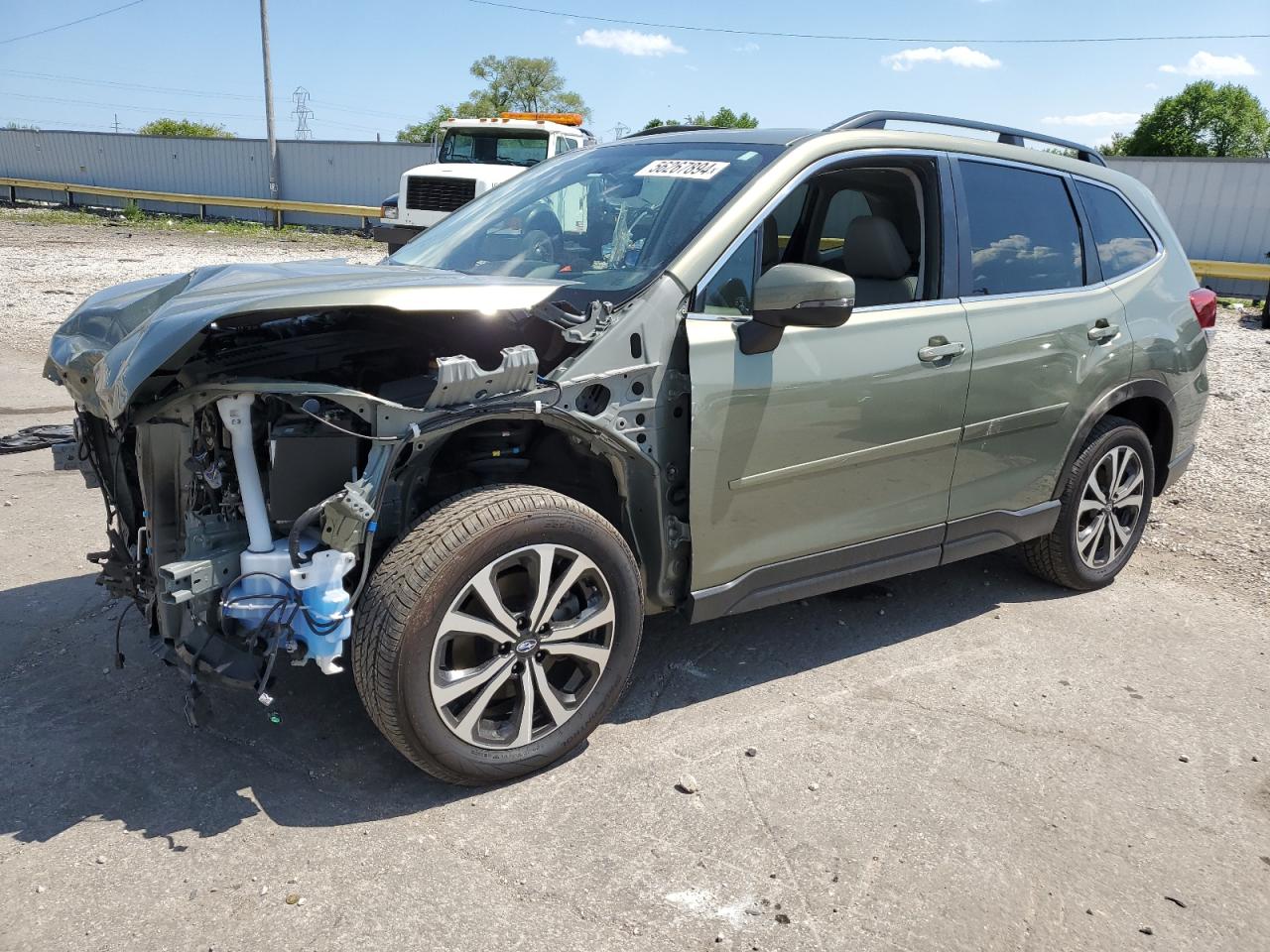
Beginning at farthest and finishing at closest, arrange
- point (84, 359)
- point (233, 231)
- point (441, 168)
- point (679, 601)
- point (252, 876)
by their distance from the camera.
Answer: point (233, 231) < point (441, 168) < point (679, 601) < point (84, 359) < point (252, 876)

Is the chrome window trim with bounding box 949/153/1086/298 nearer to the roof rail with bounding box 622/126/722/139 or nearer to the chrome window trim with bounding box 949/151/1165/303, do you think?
the chrome window trim with bounding box 949/151/1165/303

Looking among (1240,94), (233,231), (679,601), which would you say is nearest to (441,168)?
(233,231)

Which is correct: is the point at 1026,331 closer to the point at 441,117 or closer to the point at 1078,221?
the point at 1078,221

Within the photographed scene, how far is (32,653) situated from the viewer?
12.3 ft

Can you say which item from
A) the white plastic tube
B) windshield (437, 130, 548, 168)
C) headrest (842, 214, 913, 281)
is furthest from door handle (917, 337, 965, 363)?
windshield (437, 130, 548, 168)

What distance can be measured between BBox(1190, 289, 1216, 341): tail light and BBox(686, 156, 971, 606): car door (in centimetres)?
180

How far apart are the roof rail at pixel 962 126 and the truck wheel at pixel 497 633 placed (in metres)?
1.89

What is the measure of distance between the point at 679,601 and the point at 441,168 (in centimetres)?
1459

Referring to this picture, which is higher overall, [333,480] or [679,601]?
[333,480]

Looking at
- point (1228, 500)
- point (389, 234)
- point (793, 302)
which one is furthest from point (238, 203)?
point (793, 302)

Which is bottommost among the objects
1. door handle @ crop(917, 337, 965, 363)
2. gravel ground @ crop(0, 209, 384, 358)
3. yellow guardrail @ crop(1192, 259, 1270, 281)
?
gravel ground @ crop(0, 209, 384, 358)

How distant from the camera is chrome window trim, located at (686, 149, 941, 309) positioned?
326cm

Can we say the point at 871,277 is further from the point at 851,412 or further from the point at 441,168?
the point at 441,168

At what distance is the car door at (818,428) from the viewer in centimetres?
324
